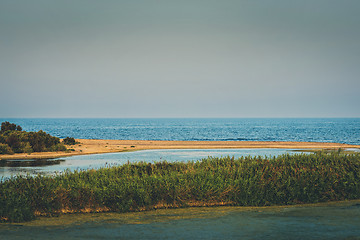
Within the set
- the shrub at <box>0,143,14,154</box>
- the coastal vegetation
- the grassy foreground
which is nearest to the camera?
the grassy foreground

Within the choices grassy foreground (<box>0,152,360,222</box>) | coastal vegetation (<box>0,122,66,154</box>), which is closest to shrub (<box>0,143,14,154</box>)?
coastal vegetation (<box>0,122,66,154</box>)

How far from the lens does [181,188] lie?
16.1m

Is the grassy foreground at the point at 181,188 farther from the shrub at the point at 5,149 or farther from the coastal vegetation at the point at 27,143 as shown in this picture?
the coastal vegetation at the point at 27,143

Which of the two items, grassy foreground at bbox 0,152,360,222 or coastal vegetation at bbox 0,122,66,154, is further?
coastal vegetation at bbox 0,122,66,154

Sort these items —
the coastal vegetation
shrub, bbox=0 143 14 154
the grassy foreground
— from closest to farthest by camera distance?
the grassy foreground, shrub, bbox=0 143 14 154, the coastal vegetation

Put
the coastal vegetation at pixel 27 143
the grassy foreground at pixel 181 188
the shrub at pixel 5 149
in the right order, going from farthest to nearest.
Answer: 1. the coastal vegetation at pixel 27 143
2. the shrub at pixel 5 149
3. the grassy foreground at pixel 181 188

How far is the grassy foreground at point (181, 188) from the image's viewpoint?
1488 cm

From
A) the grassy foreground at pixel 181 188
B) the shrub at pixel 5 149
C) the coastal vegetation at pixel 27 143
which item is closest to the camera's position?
the grassy foreground at pixel 181 188

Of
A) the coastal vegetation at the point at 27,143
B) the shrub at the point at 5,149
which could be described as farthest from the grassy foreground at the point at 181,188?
the coastal vegetation at the point at 27,143

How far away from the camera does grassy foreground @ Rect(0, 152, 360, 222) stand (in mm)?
14875

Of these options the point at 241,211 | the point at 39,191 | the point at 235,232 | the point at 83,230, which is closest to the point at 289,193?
the point at 241,211

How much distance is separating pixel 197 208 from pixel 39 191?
6419 mm

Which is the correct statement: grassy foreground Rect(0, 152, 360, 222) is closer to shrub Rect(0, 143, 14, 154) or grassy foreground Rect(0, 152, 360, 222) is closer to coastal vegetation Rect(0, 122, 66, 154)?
shrub Rect(0, 143, 14, 154)

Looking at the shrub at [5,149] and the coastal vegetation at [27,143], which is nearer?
the shrub at [5,149]
